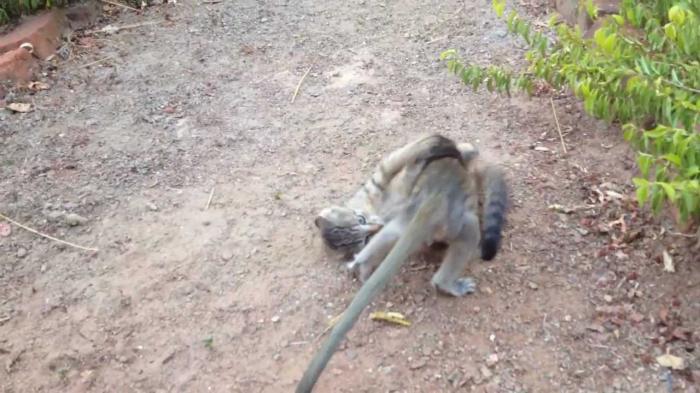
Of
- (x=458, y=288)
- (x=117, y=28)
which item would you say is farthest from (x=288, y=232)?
(x=117, y=28)

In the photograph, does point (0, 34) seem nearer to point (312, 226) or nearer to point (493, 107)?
point (312, 226)

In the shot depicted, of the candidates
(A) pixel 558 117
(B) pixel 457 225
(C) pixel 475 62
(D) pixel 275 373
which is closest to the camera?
(D) pixel 275 373

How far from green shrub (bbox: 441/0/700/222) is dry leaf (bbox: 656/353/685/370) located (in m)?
0.96

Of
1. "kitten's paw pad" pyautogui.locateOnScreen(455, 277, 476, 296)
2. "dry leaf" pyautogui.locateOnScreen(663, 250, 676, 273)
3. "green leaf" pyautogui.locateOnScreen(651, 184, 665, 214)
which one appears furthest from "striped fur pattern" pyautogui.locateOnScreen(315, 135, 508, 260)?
"green leaf" pyautogui.locateOnScreen(651, 184, 665, 214)

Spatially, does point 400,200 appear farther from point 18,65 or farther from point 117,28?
point 117,28

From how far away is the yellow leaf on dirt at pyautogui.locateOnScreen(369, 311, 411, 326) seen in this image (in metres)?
4.21

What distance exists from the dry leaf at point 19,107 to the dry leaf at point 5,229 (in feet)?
4.91

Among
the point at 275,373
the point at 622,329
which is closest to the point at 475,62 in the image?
the point at 622,329

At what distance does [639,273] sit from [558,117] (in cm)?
177

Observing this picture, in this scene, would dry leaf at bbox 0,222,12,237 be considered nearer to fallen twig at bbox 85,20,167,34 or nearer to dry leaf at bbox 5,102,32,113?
dry leaf at bbox 5,102,32,113

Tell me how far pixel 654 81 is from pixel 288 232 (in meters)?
2.52

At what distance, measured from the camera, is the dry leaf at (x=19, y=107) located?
6.26 m

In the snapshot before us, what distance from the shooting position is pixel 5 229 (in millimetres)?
5078

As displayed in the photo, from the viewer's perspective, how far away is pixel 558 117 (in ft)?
19.0
